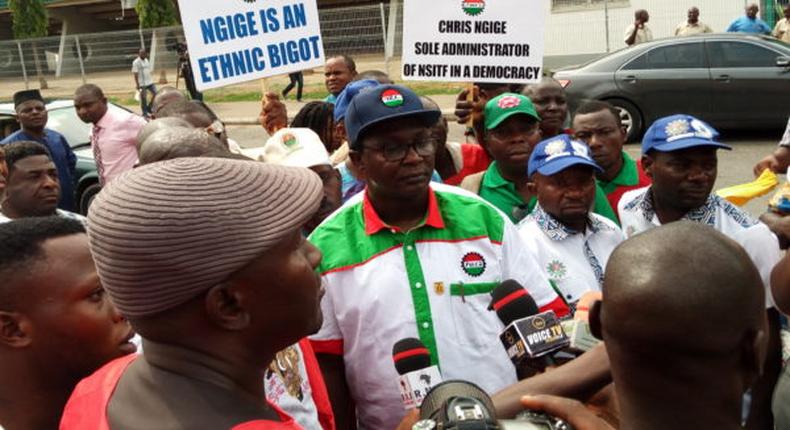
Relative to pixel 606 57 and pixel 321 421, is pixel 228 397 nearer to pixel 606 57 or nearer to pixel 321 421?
pixel 321 421

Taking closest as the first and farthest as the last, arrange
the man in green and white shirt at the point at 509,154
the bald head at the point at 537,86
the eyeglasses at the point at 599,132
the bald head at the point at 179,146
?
the bald head at the point at 179,146
the man in green and white shirt at the point at 509,154
the eyeglasses at the point at 599,132
the bald head at the point at 537,86

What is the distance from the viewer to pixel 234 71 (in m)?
6.06

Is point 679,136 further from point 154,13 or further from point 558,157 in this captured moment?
point 154,13

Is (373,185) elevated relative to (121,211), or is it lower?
lower

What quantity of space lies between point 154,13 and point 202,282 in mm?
28011

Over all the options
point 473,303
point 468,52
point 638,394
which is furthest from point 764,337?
point 468,52

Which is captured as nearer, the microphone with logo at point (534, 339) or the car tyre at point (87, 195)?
the microphone with logo at point (534, 339)

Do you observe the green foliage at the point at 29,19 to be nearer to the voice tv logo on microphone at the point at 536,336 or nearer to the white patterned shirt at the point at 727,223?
the white patterned shirt at the point at 727,223

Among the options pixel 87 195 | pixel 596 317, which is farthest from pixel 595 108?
pixel 87 195

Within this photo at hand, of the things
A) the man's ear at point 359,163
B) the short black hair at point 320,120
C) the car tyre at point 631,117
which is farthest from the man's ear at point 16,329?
the car tyre at point 631,117

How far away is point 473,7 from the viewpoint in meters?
5.79

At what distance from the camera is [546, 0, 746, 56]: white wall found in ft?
62.4

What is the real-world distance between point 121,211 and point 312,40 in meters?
4.87

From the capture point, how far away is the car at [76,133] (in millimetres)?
10125
